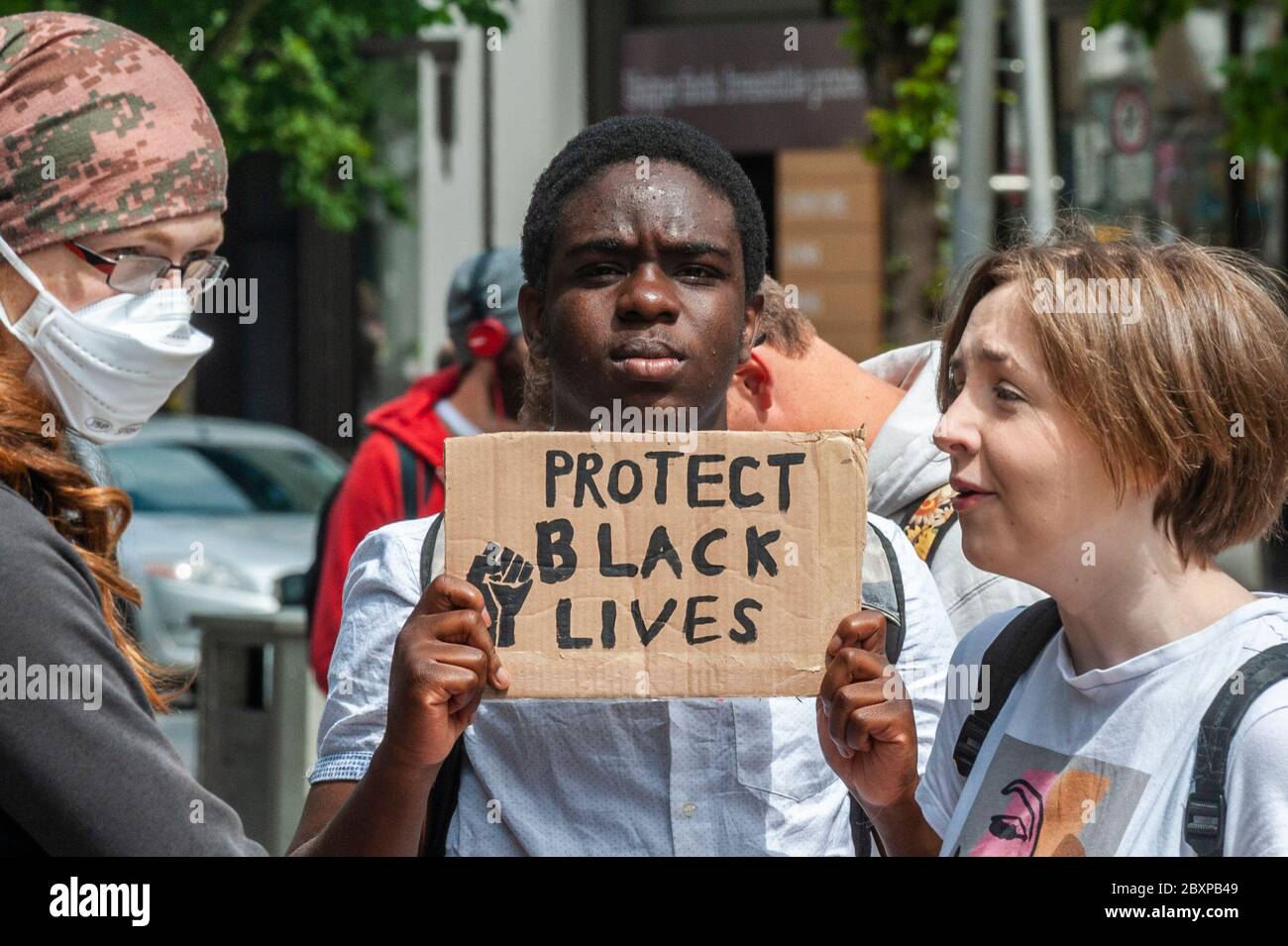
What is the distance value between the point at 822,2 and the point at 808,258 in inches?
86.8

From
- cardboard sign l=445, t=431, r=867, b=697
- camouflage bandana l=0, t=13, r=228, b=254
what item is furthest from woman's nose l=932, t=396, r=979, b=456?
camouflage bandana l=0, t=13, r=228, b=254

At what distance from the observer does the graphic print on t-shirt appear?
6.85 ft

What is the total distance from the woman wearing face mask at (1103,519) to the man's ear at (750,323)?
44 centimetres

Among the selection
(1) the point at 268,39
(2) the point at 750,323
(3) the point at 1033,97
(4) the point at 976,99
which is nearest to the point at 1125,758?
(2) the point at 750,323

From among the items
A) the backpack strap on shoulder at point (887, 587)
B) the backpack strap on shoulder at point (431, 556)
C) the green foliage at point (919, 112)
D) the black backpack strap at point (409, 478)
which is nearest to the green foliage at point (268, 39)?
the black backpack strap at point (409, 478)

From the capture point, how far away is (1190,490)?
2209 millimetres

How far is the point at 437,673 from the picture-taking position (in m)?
2.10

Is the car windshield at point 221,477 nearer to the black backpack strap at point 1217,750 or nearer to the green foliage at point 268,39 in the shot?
the green foliage at point 268,39

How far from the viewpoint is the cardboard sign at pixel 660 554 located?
2.23 meters

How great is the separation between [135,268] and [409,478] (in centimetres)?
292

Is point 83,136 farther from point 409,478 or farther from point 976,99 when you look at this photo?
point 976,99

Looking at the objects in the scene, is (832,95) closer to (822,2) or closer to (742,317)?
(822,2)
